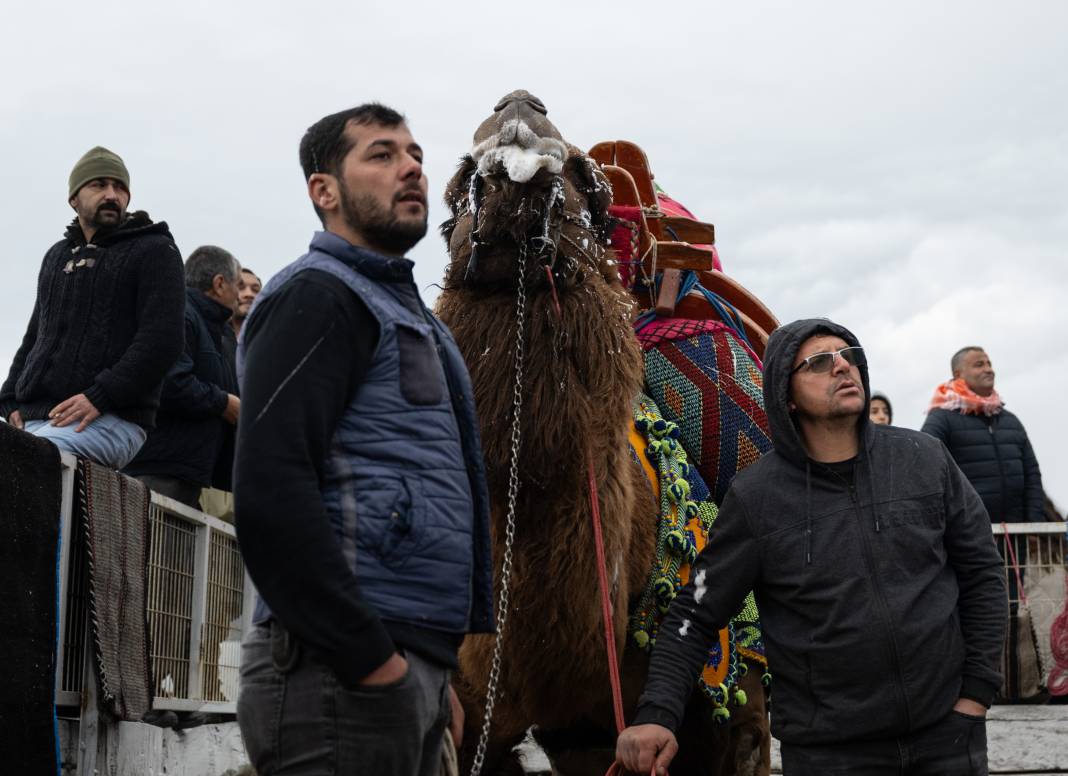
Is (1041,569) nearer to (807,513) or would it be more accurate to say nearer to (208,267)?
(208,267)

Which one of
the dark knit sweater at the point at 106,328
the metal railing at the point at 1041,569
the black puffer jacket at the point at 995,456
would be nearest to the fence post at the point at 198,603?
the dark knit sweater at the point at 106,328

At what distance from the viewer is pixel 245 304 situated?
8.18 m

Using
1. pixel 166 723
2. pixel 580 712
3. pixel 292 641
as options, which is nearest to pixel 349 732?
pixel 292 641

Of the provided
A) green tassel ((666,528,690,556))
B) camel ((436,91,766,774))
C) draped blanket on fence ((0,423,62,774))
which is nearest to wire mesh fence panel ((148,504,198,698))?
draped blanket on fence ((0,423,62,774))

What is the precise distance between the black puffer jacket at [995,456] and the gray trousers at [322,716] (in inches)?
294

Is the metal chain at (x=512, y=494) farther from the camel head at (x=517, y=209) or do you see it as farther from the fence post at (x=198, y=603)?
the fence post at (x=198, y=603)

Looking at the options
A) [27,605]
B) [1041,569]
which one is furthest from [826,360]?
[1041,569]

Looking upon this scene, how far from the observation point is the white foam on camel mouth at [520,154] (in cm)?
410

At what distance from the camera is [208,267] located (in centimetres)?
733

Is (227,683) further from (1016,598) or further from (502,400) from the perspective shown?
(1016,598)

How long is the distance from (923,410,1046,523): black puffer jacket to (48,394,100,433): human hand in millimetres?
5729

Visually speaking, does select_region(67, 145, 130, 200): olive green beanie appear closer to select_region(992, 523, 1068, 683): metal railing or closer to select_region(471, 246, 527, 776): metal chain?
select_region(471, 246, 527, 776): metal chain

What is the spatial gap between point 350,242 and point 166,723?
11.7ft

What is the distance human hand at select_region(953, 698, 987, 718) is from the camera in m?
3.77
